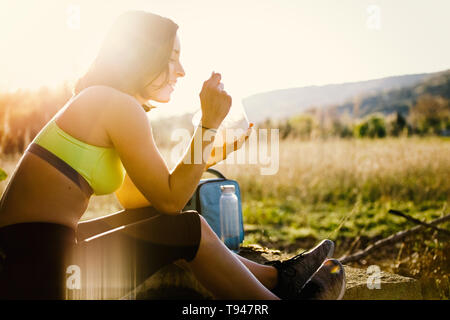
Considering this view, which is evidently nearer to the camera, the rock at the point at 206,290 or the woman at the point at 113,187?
the woman at the point at 113,187

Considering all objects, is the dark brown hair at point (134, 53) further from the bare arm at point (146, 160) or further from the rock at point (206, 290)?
the rock at point (206, 290)

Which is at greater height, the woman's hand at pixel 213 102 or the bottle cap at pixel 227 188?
the woman's hand at pixel 213 102

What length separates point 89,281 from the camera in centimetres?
134

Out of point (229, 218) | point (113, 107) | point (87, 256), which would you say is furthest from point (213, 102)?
point (229, 218)

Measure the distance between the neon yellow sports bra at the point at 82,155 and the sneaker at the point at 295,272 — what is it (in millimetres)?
820

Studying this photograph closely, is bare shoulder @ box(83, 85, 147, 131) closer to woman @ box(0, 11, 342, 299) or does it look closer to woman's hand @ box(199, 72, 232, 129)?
woman @ box(0, 11, 342, 299)

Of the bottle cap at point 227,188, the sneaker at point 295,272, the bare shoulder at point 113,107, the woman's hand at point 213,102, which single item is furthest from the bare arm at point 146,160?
the bottle cap at point 227,188

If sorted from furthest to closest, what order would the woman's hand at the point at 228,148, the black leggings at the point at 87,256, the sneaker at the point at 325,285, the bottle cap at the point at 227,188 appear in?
the bottle cap at the point at 227,188 → the woman's hand at the point at 228,148 → the sneaker at the point at 325,285 → the black leggings at the point at 87,256

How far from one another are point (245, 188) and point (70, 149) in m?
4.83

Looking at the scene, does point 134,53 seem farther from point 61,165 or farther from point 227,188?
point 227,188

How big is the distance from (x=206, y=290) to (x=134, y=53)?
1.13 metres

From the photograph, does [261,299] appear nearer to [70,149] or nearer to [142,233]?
[142,233]

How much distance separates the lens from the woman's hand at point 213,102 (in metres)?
1.44

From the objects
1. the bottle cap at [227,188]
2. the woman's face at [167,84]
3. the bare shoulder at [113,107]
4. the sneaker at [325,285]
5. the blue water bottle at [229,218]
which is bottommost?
the sneaker at [325,285]
